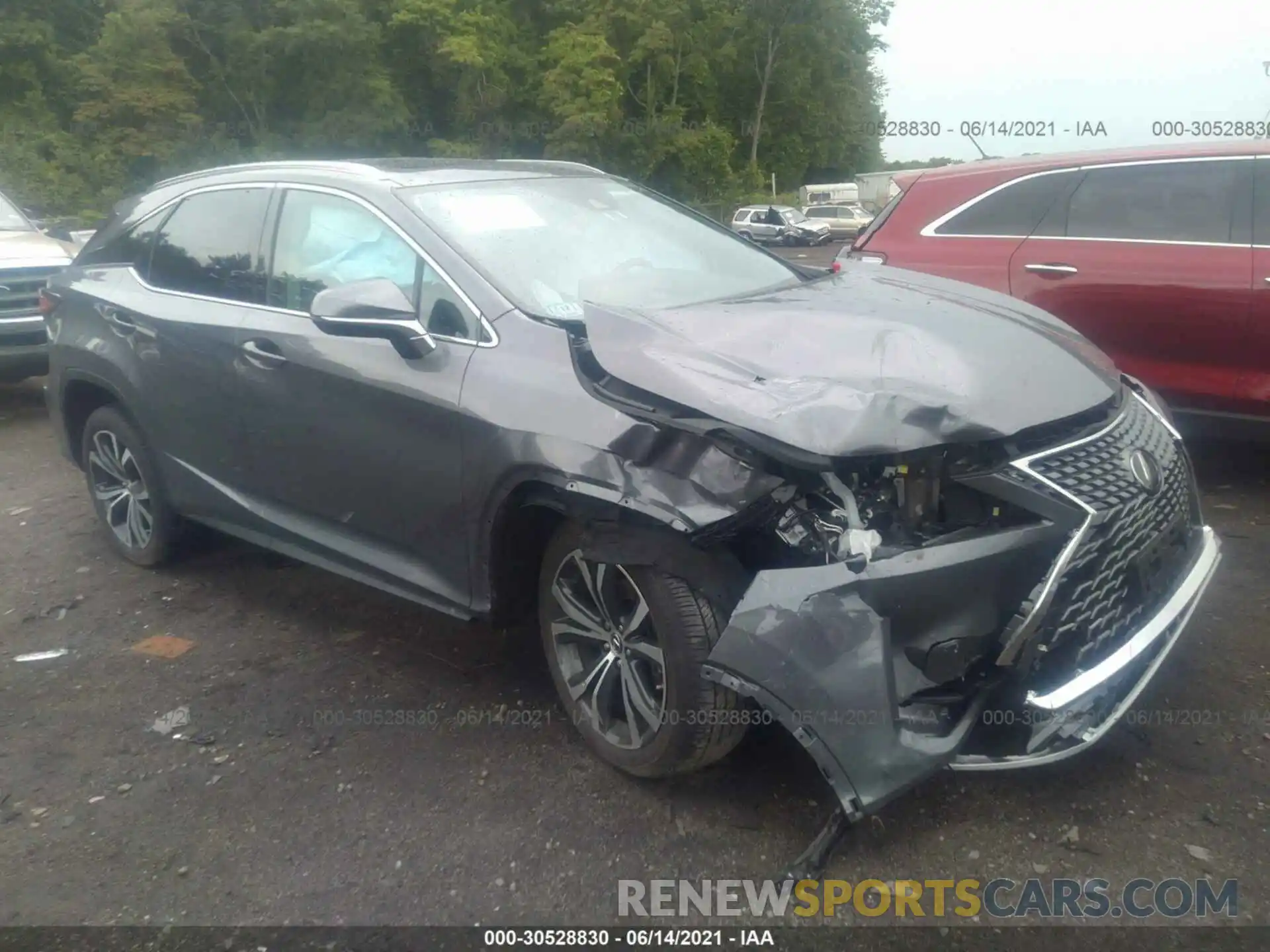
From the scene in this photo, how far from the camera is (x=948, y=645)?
8.17ft

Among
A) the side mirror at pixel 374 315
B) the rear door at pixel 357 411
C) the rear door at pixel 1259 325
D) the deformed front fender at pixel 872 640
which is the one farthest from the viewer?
the rear door at pixel 1259 325

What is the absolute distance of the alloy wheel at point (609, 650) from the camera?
2951 mm

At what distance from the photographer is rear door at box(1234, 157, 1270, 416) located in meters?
4.77

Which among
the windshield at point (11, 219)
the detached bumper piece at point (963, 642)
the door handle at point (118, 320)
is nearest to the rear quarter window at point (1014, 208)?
Answer: the detached bumper piece at point (963, 642)

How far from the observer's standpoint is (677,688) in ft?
9.11

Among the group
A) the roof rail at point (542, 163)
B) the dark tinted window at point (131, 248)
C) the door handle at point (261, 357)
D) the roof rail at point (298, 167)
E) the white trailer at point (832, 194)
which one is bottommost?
the white trailer at point (832, 194)

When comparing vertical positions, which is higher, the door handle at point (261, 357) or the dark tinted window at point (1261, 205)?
the dark tinted window at point (1261, 205)

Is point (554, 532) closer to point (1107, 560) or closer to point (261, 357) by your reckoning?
point (261, 357)

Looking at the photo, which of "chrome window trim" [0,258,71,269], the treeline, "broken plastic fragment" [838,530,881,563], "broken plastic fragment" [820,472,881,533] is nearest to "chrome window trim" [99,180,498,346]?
"broken plastic fragment" [820,472,881,533]

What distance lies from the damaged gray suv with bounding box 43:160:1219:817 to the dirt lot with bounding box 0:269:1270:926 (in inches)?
11.5

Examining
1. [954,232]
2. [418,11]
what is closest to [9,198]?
[954,232]

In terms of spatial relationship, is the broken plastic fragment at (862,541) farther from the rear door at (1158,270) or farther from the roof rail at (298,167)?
the rear door at (1158,270)

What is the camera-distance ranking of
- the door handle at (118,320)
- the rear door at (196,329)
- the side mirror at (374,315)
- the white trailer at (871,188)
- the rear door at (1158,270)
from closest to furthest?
the side mirror at (374,315) < the rear door at (196,329) < the door handle at (118,320) < the rear door at (1158,270) < the white trailer at (871,188)

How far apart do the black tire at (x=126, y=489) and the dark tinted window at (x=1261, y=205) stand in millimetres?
5050
